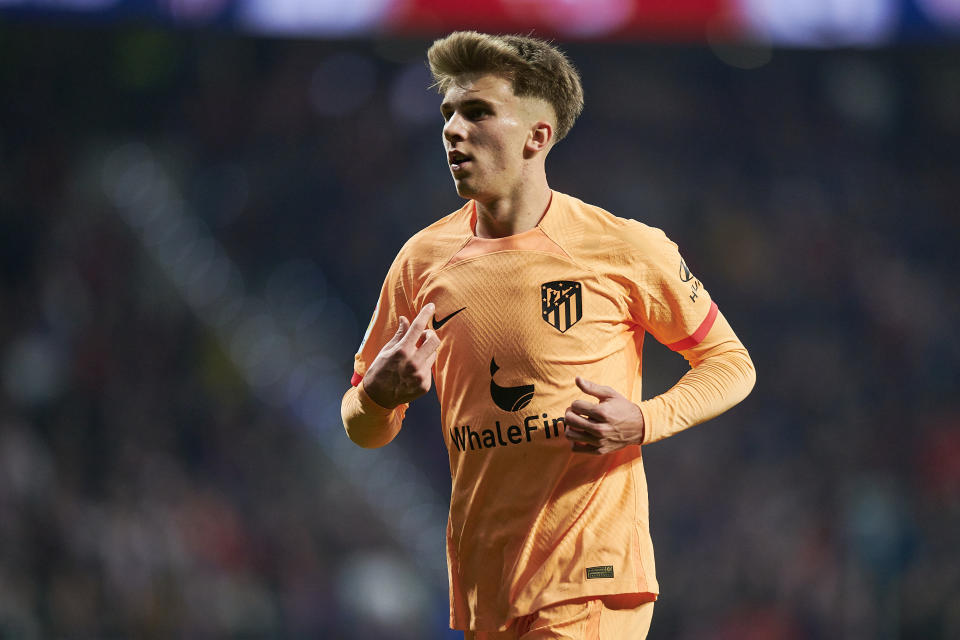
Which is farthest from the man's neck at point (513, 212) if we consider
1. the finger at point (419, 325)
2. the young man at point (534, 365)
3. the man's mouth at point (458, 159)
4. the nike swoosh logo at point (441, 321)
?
the finger at point (419, 325)

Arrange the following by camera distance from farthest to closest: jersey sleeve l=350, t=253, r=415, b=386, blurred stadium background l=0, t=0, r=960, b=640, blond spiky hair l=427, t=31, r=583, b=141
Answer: blurred stadium background l=0, t=0, r=960, b=640, jersey sleeve l=350, t=253, r=415, b=386, blond spiky hair l=427, t=31, r=583, b=141

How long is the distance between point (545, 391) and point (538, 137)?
0.72 meters

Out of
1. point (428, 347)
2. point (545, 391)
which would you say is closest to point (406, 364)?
point (428, 347)

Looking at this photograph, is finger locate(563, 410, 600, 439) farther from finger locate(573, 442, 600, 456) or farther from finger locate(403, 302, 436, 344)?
finger locate(403, 302, 436, 344)

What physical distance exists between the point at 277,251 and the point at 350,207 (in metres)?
0.86

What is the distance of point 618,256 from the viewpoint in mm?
2900

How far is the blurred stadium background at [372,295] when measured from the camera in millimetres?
7891

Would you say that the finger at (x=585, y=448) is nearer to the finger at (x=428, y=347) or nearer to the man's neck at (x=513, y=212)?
the finger at (x=428, y=347)

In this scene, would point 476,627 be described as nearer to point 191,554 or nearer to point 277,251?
point 191,554

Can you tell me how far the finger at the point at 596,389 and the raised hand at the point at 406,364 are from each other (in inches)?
15.3

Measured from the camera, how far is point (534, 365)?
2824mm

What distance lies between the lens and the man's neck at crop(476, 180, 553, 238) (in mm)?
2998

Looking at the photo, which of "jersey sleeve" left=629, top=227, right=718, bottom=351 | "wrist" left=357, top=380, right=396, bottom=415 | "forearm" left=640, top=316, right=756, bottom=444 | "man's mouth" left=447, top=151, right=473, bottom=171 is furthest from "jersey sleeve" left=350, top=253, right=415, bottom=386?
"forearm" left=640, top=316, right=756, bottom=444

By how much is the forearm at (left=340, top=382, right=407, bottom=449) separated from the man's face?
61cm
